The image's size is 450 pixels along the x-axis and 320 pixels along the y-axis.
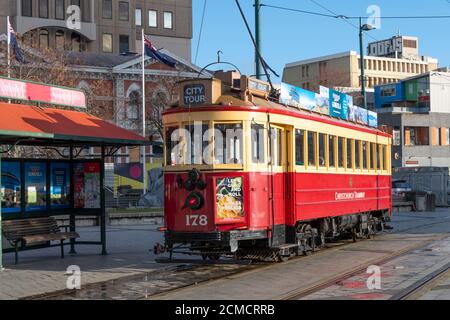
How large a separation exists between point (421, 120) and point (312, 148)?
56.2 metres

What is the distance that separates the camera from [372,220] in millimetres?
19938

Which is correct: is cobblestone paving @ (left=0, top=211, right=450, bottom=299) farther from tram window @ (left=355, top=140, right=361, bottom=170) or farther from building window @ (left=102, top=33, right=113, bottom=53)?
building window @ (left=102, top=33, right=113, bottom=53)

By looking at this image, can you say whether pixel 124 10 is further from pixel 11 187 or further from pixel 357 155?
pixel 11 187

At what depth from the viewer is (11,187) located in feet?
49.1

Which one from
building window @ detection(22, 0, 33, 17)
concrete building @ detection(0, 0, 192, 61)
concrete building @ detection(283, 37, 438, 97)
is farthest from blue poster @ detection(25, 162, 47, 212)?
concrete building @ detection(283, 37, 438, 97)

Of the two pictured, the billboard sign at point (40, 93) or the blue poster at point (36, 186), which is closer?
the billboard sign at point (40, 93)

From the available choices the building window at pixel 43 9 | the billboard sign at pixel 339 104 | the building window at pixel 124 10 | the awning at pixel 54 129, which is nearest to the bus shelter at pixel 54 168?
the awning at pixel 54 129

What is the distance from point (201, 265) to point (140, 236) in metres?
7.12

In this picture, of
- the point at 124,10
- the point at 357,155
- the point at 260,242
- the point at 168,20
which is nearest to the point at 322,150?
the point at 357,155

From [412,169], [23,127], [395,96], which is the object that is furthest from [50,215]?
[395,96]

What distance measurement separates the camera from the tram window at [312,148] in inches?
581

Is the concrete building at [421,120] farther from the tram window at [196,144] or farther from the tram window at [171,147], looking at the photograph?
the tram window at [196,144]

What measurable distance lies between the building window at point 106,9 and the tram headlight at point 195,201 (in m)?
64.1
